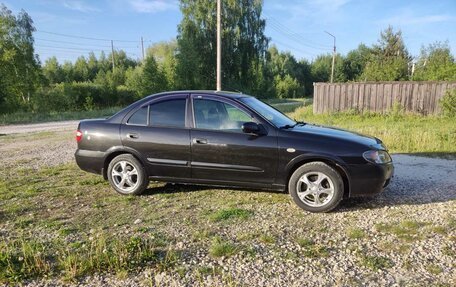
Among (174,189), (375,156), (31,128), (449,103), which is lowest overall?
(31,128)

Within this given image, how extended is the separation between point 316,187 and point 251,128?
1.24 metres

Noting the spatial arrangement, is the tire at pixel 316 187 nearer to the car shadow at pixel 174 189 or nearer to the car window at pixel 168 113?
the car shadow at pixel 174 189

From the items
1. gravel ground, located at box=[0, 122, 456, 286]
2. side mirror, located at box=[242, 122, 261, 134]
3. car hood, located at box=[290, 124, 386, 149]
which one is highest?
side mirror, located at box=[242, 122, 261, 134]

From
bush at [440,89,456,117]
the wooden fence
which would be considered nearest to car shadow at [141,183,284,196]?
bush at [440,89,456,117]

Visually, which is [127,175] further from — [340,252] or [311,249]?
[340,252]

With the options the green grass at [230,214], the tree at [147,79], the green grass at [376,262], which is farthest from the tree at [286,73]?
the green grass at [376,262]

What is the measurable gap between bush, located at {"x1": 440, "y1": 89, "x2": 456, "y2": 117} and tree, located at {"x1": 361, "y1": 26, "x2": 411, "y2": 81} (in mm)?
8014

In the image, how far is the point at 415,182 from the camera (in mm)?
6637

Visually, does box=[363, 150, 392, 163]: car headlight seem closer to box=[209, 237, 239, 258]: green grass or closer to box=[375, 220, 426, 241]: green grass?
box=[375, 220, 426, 241]: green grass

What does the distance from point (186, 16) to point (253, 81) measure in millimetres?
11537

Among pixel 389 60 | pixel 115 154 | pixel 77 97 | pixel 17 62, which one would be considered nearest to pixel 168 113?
pixel 115 154

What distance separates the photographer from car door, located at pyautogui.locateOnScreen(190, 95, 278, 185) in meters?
5.34

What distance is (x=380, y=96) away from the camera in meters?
18.2

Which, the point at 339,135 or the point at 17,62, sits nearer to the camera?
the point at 339,135
